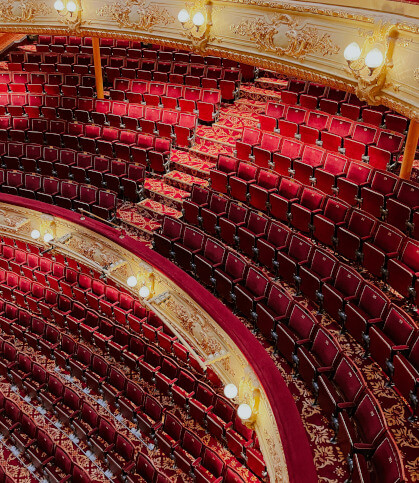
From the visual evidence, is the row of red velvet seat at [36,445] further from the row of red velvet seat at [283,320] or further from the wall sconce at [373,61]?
the wall sconce at [373,61]

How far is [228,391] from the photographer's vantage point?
1450 millimetres

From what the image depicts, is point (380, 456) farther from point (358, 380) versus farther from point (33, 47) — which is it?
point (33, 47)

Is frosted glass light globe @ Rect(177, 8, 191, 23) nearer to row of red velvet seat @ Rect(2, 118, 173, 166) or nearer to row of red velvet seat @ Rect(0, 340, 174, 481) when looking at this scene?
row of red velvet seat @ Rect(2, 118, 173, 166)

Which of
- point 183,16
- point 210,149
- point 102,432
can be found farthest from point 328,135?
point 102,432

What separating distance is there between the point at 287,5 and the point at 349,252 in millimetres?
921

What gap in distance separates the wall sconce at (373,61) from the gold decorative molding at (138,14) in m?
1.12

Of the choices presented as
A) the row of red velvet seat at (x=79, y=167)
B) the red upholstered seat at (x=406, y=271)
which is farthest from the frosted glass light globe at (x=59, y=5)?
the red upholstered seat at (x=406, y=271)

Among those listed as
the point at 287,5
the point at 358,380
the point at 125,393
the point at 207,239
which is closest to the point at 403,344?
the point at 358,380

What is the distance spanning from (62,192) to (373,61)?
156 centimetres

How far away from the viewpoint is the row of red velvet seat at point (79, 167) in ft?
8.00

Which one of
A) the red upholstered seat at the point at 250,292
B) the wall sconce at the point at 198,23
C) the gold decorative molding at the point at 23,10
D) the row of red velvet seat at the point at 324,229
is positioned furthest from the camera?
the gold decorative molding at the point at 23,10

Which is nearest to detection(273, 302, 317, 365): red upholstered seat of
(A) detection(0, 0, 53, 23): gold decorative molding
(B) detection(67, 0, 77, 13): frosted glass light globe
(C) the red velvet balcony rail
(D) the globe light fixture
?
(C) the red velvet balcony rail

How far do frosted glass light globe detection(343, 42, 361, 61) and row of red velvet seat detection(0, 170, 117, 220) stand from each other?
114 centimetres

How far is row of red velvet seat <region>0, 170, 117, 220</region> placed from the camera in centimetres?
235
